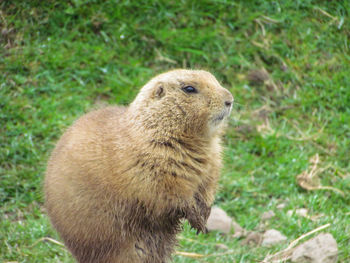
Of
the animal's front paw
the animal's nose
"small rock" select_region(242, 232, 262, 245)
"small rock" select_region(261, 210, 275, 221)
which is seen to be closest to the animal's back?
the animal's front paw

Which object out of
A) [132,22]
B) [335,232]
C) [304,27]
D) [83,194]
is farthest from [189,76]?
[304,27]

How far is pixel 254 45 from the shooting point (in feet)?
23.7

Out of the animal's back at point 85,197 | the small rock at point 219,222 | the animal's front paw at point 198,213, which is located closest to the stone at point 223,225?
the small rock at point 219,222

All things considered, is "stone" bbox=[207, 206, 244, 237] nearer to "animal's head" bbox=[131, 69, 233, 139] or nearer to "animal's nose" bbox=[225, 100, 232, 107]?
A: "animal's head" bbox=[131, 69, 233, 139]

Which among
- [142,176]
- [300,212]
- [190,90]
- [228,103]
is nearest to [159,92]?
[190,90]

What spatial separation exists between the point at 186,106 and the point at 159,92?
23 cm

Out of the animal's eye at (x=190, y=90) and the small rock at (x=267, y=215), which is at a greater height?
the animal's eye at (x=190, y=90)

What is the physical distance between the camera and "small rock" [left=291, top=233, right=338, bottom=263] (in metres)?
4.36

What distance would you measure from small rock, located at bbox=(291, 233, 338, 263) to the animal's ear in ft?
5.27

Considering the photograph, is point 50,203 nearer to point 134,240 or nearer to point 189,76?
point 134,240

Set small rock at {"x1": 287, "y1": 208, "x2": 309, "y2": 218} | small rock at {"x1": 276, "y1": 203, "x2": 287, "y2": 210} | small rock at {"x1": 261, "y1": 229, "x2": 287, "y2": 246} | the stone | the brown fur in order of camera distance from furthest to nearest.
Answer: small rock at {"x1": 276, "y1": 203, "x2": 287, "y2": 210}, small rock at {"x1": 287, "y1": 208, "x2": 309, "y2": 218}, the stone, small rock at {"x1": 261, "y1": 229, "x2": 287, "y2": 246}, the brown fur

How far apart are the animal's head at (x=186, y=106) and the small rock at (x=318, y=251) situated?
1.22 m

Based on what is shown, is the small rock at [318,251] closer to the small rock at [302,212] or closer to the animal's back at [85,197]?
the small rock at [302,212]

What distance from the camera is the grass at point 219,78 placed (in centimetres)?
583
